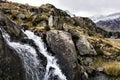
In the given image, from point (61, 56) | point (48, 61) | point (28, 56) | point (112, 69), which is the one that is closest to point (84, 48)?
point (112, 69)

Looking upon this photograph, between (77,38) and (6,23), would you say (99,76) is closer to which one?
(77,38)

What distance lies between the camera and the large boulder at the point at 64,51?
113 feet

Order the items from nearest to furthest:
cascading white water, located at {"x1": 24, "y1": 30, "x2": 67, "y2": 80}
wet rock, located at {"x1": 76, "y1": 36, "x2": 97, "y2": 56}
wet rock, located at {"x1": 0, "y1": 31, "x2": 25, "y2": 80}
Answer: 1. wet rock, located at {"x1": 0, "y1": 31, "x2": 25, "y2": 80}
2. cascading white water, located at {"x1": 24, "y1": 30, "x2": 67, "y2": 80}
3. wet rock, located at {"x1": 76, "y1": 36, "x2": 97, "y2": 56}

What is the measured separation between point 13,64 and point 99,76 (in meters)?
14.5

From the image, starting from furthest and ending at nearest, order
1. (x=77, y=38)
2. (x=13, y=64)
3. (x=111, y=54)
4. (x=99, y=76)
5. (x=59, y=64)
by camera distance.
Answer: (x=111, y=54), (x=77, y=38), (x=99, y=76), (x=59, y=64), (x=13, y=64)

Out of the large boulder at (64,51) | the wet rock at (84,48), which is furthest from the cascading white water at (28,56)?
the wet rock at (84,48)

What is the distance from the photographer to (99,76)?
1510 inches

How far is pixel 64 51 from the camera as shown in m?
36.0

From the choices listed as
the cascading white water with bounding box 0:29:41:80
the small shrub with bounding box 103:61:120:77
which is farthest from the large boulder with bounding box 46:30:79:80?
the small shrub with bounding box 103:61:120:77

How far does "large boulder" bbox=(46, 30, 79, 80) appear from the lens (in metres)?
34.5

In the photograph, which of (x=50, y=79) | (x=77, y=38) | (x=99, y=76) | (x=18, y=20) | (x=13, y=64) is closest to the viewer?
(x=13, y=64)

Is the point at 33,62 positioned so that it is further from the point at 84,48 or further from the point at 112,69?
the point at 84,48

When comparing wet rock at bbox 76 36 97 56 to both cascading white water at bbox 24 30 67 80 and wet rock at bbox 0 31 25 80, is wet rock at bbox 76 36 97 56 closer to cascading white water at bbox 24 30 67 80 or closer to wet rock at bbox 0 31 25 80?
cascading white water at bbox 24 30 67 80

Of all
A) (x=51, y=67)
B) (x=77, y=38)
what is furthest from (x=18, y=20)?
(x=51, y=67)
